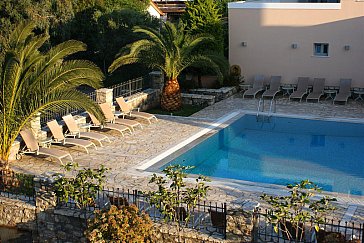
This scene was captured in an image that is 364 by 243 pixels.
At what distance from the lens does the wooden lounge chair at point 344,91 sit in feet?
81.4

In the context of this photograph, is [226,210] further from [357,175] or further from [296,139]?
[296,139]

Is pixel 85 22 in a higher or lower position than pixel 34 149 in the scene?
higher

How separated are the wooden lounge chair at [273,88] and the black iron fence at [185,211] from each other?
13636 millimetres

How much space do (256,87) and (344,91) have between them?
4.02 meters

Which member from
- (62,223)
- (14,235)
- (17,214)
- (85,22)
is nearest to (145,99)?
(85,22)

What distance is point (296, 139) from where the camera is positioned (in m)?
21.0

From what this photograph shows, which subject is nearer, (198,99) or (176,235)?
(176,235)

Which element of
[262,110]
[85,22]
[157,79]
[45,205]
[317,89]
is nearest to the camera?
[45,205]

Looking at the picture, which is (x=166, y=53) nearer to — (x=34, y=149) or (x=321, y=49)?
(x=34, y=149)

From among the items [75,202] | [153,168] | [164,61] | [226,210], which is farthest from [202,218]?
[164,61]

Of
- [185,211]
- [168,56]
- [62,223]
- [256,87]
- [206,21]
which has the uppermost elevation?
[206,21]

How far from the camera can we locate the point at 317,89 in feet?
85.6

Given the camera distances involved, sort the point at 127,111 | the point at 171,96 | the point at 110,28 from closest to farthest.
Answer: the point at 127,111 → the point at 171,96 → the point at 110,28

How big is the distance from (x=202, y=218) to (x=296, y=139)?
9.47 m
